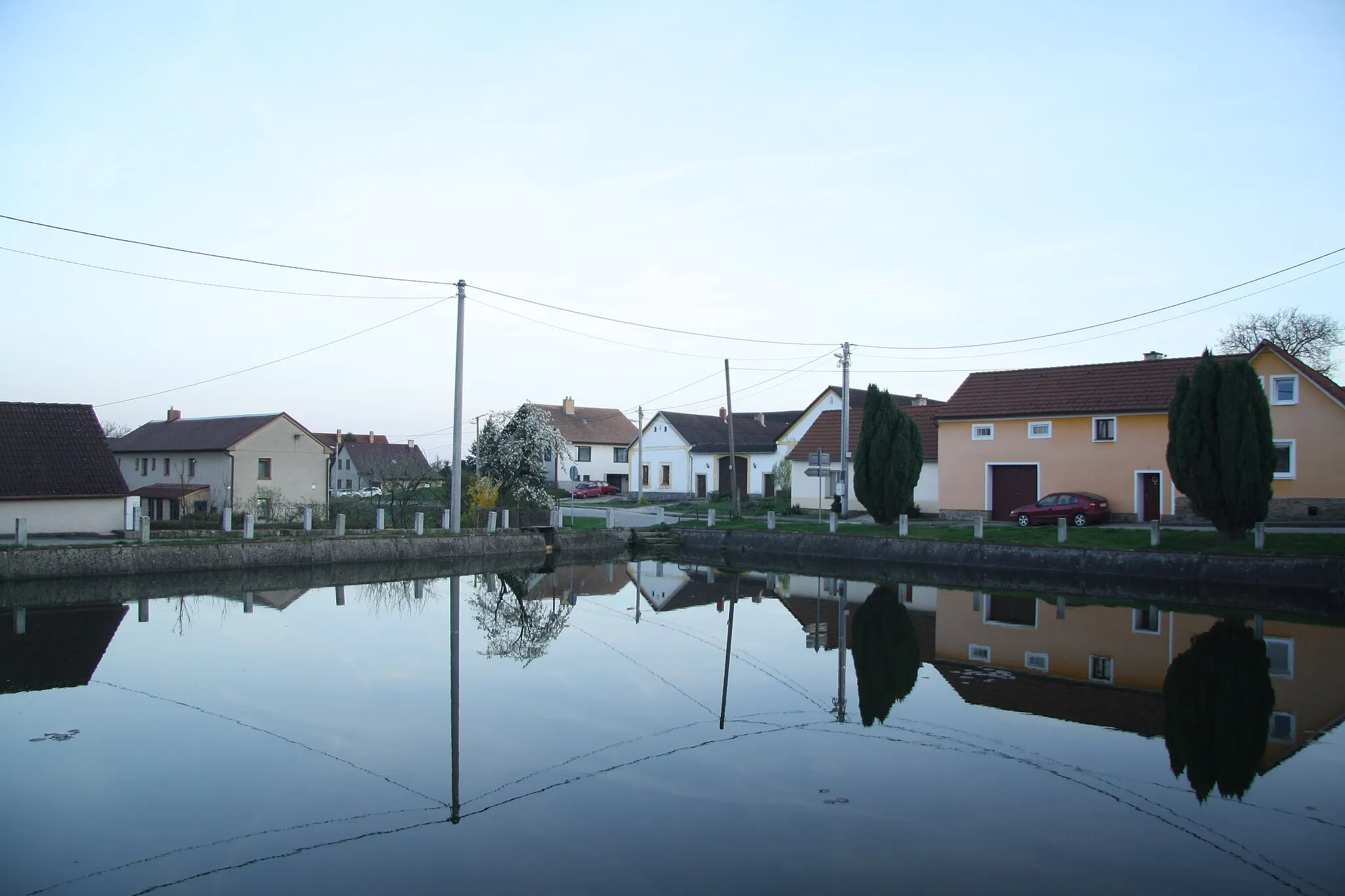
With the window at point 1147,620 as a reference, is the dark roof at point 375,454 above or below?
above

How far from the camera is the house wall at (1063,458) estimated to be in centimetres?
3011

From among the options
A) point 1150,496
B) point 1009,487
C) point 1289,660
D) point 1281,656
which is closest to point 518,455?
point 1009,487

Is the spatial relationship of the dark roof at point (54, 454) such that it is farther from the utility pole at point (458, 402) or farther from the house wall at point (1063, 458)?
the house wall at point (1063, 458)

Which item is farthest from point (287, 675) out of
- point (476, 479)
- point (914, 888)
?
point (476, 479)

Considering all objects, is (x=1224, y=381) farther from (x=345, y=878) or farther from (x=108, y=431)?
(x=108, y=431)

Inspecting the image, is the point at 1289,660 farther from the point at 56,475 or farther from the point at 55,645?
the point at 56,475

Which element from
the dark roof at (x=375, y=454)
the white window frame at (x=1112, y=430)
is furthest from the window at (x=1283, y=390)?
the dark roof at (x=375, y=454)

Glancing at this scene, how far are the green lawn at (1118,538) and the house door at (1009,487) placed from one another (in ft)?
8.47

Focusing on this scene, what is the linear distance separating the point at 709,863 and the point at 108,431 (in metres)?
97.0

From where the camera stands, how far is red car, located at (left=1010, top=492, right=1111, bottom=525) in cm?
2945

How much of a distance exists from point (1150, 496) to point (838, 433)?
14.4 metres

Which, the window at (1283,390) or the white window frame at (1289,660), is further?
the window at (1283,390)

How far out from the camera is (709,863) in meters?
6.28

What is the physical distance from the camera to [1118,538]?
26000 mm
